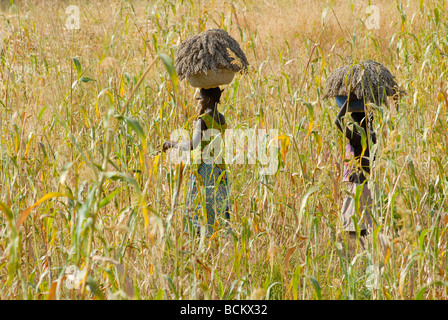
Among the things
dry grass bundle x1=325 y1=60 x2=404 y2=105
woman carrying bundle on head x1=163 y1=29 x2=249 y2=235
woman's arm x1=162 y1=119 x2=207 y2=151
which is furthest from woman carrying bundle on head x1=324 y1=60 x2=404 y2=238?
woman's arm x1=162 y1=119 x2=207 y2=151

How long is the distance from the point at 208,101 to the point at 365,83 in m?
0.65

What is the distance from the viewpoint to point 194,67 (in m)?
1.99

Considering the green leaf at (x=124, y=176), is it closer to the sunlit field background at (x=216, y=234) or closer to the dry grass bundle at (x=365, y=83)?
the sunlit field background at (x=216, y=234)

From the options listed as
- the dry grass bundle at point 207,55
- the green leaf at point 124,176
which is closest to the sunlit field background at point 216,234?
the green leaf at point 124,176

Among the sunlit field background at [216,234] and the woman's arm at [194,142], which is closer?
the sunlit field background at [216,234]

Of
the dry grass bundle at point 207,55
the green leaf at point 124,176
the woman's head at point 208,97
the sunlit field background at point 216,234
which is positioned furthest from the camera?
the woman's head at point 208,97

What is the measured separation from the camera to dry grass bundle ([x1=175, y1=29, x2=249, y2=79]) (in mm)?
1978

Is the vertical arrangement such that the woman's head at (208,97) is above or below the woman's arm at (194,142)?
above

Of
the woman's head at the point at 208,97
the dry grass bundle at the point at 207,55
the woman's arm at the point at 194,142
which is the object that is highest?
the dry grass bundle at the point at 207,55

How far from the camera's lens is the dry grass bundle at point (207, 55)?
6.49 feet
